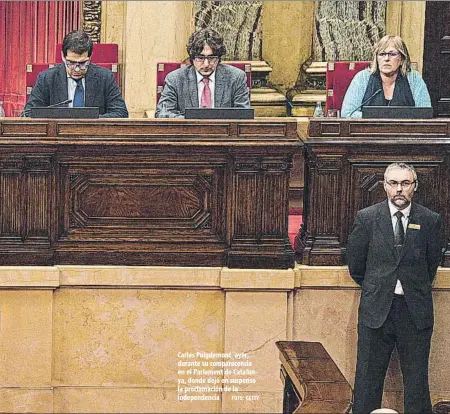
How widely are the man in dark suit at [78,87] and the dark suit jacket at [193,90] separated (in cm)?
26

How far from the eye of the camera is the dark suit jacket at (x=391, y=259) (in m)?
6.85

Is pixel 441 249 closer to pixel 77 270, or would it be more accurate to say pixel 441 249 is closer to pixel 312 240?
pixel 312 240

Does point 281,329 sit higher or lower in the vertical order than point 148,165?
lower

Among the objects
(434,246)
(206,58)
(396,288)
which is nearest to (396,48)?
(206,58)

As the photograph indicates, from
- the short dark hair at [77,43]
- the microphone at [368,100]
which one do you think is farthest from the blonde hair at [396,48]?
the short dark hair at [77,43]

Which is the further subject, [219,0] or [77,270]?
[219,0]

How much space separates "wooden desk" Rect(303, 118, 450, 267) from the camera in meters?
7.18

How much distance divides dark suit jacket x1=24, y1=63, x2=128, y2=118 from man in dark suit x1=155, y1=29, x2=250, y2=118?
0.90 feet

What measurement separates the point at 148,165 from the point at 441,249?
1525 mm

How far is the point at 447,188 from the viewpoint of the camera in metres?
7.22

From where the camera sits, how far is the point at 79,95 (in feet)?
24.5

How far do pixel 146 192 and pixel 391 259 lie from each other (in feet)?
4.21

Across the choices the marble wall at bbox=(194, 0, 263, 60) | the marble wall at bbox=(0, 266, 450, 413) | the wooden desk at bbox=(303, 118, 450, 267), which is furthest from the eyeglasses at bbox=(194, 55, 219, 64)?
the marble wall at bbox=(194, 0, 263, 60)

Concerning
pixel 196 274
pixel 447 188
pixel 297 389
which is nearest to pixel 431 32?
pixel 447 188
